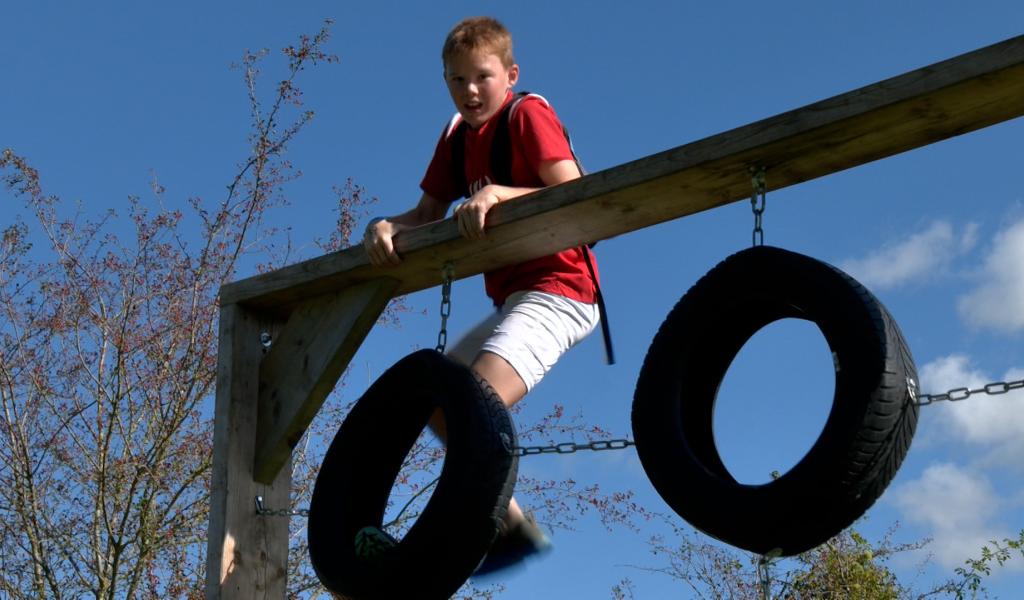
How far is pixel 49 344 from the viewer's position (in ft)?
21.0

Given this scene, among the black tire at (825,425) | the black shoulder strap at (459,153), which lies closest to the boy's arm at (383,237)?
the black shoulder strap at (459,153)

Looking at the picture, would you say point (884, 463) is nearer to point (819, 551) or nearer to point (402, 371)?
point (402, 371)

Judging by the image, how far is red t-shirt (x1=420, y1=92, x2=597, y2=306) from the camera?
312 cm

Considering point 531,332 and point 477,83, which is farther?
point 477,83

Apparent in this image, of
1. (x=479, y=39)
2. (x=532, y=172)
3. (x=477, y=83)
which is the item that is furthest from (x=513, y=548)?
(x=479, y=39)

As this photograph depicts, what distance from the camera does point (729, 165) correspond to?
2.76 m

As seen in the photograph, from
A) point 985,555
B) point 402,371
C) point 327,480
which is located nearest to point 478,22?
point 402,371

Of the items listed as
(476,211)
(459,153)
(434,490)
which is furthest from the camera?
(459,153)

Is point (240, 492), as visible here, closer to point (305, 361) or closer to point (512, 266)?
point (305, 361)

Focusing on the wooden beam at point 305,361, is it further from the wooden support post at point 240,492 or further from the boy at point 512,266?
the boy at point 512,266

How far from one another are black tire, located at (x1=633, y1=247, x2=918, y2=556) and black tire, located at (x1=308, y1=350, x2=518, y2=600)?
0.36 m

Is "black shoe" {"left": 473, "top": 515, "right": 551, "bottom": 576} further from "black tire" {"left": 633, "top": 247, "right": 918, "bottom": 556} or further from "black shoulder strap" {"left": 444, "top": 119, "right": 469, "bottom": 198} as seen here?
"black shoulder strap" {"left": 444, "top": 119, "right": 469, "bottom": 198}

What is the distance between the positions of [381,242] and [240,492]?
82 centimetres

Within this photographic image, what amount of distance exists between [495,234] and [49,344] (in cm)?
414
